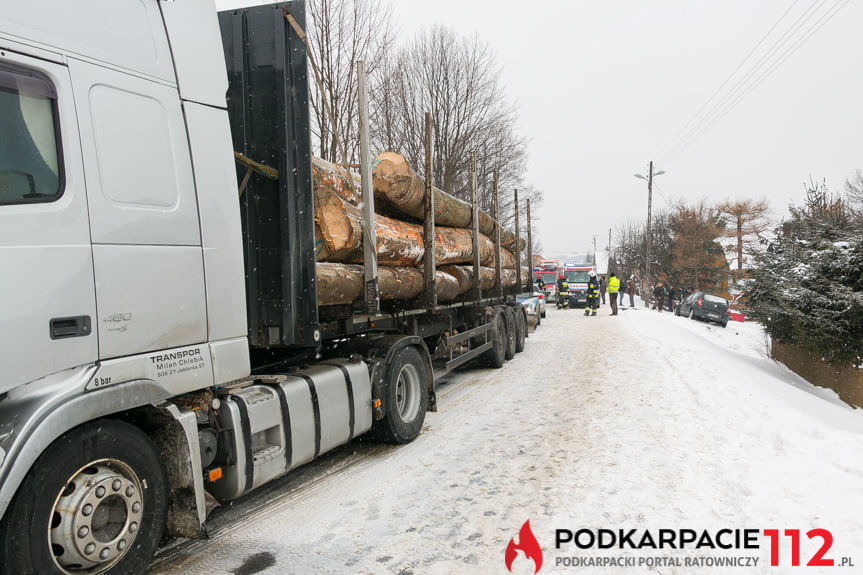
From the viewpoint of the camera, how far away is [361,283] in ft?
17.3

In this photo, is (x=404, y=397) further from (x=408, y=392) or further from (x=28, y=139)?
(x=28, y=139)

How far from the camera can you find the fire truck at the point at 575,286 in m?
30.3

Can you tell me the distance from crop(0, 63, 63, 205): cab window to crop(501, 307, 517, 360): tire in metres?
9.51

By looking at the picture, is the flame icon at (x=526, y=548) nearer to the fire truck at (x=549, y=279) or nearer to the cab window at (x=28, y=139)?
the cab window at (x=28, y=139)

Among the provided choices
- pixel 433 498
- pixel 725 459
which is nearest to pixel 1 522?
pixel 433 498

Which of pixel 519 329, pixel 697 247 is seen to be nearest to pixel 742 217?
pixel 697 247

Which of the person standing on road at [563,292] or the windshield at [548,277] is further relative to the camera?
the windshield at [548,277]

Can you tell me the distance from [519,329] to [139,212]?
10706 mm

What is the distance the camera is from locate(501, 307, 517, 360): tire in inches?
460

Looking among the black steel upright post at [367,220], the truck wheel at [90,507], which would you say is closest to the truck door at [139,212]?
the truck wheel at [90,507]

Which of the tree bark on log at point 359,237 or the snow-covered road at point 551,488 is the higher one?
the tree bark on log at point 359,237

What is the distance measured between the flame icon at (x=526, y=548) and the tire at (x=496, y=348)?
6950 millimetres

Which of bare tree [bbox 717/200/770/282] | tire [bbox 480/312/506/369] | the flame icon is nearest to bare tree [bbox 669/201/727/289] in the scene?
bare tree [bbox 717/200/770/282]

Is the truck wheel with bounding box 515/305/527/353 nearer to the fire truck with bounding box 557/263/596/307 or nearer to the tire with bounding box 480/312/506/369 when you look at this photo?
the tire with bounding box 480/312/506/369
